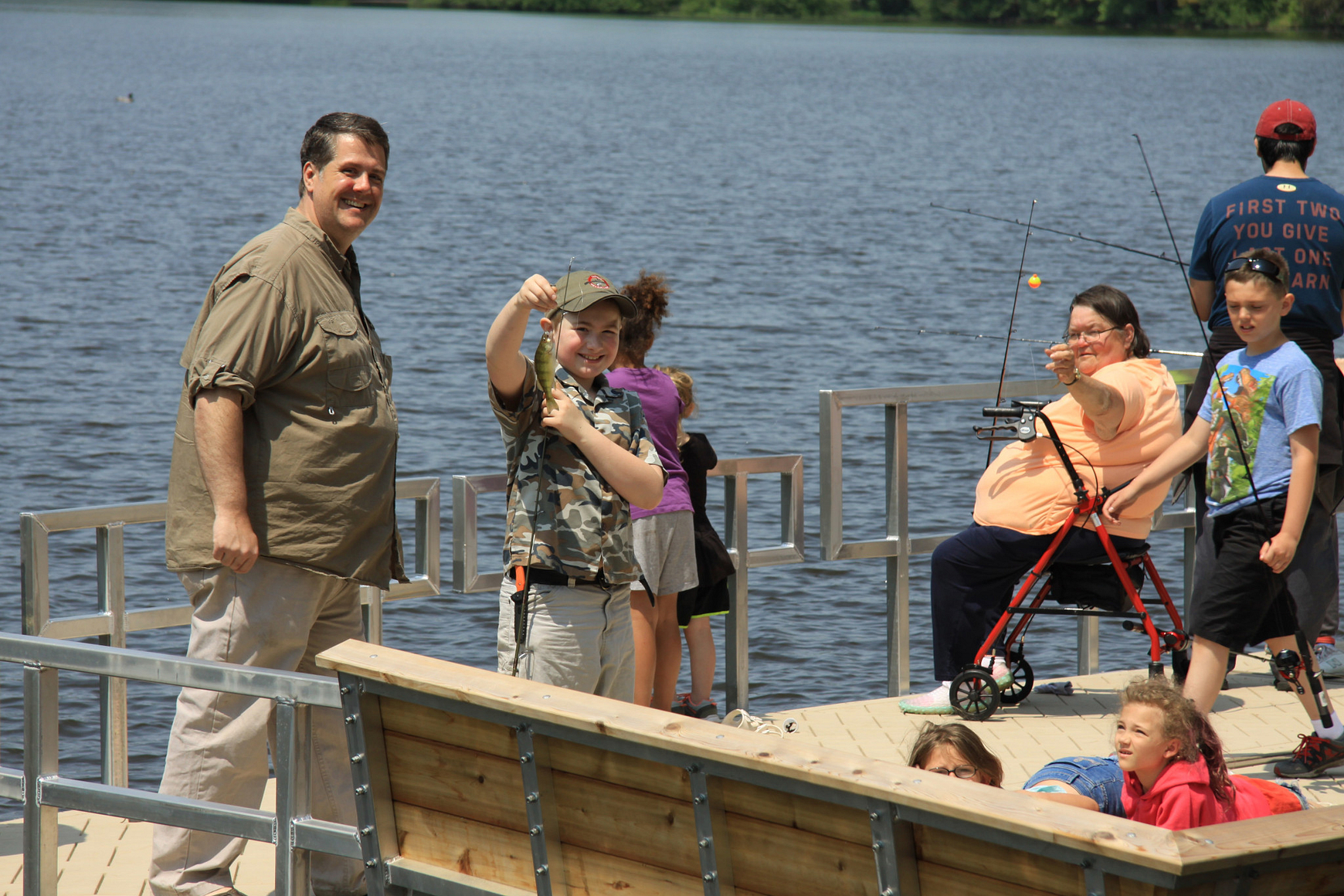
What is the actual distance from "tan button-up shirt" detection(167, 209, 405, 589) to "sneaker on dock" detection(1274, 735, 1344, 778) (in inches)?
115

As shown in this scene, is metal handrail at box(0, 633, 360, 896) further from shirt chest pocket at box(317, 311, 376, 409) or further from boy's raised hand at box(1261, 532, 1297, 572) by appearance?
boy's raised hand at box(1261, 532, 1297, 572)

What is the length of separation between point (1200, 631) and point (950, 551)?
3.26ft

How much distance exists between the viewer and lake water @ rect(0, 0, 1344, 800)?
10602 millimetres

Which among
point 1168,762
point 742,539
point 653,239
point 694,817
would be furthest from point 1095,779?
point 653,239

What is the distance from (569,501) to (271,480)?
67 centimetres

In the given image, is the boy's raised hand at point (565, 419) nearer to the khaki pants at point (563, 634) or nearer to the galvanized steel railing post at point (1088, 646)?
the khaki pants at point (563, 634)

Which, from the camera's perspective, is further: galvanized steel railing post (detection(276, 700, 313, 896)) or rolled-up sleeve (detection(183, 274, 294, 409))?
rolled-up sleeve (detection(183, 274, 294, 409))

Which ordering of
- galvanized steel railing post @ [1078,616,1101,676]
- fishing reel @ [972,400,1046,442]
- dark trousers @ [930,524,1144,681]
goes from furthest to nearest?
1. galvanized steel railing post @ [1078,616,1101,676]
2. dark trousers @ [930,524,1144,681]
3. fishing reel @ [972,400,1046,442]

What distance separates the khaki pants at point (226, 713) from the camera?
11.0ft

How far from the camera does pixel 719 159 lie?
3650cm

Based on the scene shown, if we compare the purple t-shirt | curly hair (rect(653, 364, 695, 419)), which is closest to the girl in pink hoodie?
the purple t-shirt

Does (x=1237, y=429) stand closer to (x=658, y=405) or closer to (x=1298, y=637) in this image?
(x=1298, y=637)

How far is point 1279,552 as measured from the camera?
172 inches

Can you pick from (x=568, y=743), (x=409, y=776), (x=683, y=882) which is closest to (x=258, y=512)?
(x=409, y=776)
